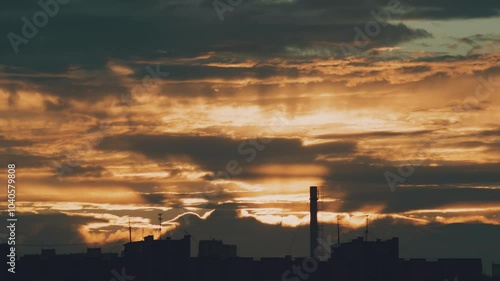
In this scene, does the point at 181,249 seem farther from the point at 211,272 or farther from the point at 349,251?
the point at 349,251

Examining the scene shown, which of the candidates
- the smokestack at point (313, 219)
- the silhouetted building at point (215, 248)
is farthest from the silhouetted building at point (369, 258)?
the smokestack at point (313, 219)

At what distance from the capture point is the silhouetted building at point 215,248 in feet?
414

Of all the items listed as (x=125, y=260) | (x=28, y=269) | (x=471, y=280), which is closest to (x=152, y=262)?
(x=125, y=260)

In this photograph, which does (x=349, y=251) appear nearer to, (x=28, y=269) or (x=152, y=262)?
(x=152, y=262)

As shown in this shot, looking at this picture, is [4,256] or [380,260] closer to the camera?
[4,256]

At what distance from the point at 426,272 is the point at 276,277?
15.2m

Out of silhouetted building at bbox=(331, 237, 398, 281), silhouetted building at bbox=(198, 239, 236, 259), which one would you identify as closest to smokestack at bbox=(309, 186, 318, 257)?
silhouetted building at bbox=(198, 239, 236, 259)

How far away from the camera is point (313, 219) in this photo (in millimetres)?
147250

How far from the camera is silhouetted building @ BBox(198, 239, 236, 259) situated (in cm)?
12631

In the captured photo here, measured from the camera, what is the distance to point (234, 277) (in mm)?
109688

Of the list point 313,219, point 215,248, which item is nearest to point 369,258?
point 215,248

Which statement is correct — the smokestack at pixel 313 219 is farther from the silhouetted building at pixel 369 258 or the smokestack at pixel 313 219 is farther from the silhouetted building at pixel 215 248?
the silhouetted building at pixel 369 258

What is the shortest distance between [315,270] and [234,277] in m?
8.26

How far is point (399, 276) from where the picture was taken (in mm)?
112000
